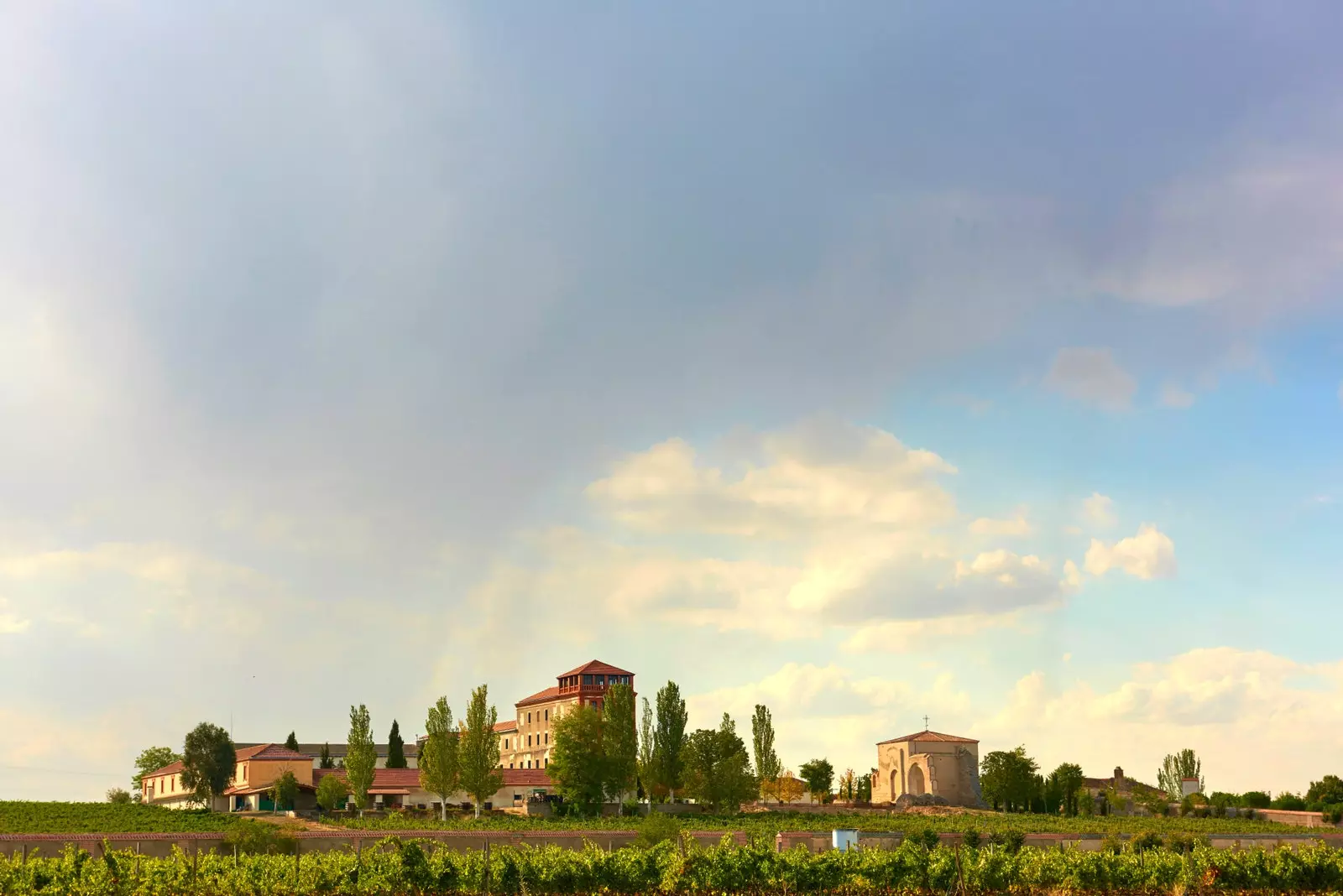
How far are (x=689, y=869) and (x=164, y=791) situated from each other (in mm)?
86554

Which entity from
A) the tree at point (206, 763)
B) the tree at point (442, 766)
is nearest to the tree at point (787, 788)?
the tree at point (442, 766)

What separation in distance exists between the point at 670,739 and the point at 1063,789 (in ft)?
101

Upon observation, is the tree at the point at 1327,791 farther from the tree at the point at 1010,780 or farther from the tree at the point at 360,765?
the tree at the point at 360,765

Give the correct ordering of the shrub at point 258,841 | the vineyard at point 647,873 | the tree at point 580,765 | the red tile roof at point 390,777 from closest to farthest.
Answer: the vineyard at point 647,873 → the shrub at point 258,841 → the tree at point 580,765 → the red tile roof at point 390,777

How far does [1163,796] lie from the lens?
95.8 meters

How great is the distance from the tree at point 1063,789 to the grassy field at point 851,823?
36.2 ft

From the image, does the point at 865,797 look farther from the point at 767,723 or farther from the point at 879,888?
the point at 879,888

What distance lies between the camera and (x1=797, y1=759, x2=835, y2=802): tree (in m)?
102

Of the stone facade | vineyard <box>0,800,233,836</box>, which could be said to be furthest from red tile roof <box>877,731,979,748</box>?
vineyard <box>0,800,233,836</box>

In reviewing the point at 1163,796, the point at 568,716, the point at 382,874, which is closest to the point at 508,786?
the point at 568,716

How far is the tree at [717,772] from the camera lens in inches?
3145

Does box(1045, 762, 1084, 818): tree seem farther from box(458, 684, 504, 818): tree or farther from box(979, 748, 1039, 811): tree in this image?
box(458, 684, 504, 818): tree

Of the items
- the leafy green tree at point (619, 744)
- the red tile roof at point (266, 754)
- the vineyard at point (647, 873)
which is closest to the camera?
the vineyard at point (647, 873)

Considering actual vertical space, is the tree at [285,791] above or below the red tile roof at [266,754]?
below
